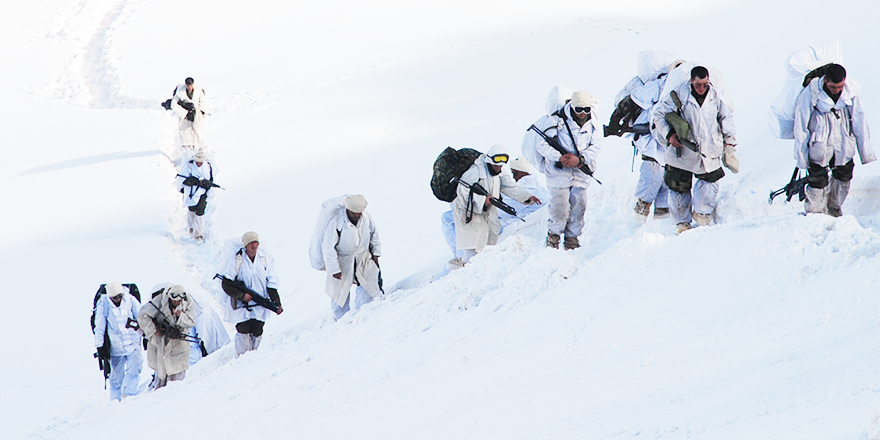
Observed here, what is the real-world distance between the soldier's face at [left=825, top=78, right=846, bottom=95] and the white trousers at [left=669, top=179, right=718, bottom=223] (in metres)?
1.09

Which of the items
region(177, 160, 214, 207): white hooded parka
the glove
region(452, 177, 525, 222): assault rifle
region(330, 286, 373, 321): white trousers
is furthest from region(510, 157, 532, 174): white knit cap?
region(177, 160, 214, 207): white hooded parka

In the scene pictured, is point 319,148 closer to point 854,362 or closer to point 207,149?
point 207,149

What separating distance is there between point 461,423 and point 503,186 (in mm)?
3589

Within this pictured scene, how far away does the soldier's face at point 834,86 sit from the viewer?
573 cm

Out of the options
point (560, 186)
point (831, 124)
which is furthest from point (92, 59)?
point (831, 124)

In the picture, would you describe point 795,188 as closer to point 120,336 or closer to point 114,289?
point 114,289

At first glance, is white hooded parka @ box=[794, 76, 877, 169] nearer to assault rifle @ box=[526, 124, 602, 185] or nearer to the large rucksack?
assault rifle @ box=[526, 124, 602, 185]

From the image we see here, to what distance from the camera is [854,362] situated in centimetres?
352

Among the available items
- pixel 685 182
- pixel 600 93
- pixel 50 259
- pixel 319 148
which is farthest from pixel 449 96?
pixel 685 182

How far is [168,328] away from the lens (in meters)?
8.27

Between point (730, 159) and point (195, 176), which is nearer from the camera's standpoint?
point (730, 159)

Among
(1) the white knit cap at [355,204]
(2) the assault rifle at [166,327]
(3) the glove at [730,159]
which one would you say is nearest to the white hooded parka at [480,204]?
(1) the white knit cap at [355,204]

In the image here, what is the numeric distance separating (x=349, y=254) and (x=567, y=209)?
205 centimetres

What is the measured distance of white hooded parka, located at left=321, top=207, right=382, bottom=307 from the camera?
7.79 meters
